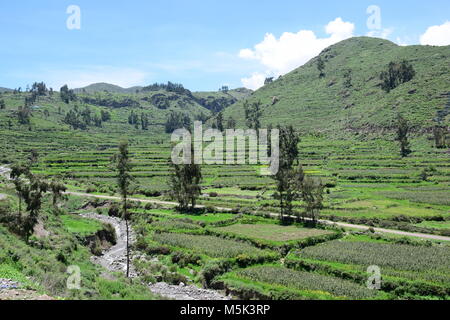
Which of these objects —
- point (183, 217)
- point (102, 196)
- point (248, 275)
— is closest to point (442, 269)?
point (248, 275)

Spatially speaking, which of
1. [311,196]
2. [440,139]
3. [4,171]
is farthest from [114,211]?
[440,139]

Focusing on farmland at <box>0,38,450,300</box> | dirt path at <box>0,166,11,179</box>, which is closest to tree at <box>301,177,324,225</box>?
farmland at <box>0,38,450,300</box>

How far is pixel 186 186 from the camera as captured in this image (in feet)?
274

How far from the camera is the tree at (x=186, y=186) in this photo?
83.2 metres

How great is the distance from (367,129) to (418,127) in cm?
2470

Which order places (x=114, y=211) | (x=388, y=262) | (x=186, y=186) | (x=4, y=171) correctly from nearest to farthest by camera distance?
1. (x=388, y=262)
2. (x=186, y=186)
3. (x=114, y=211)
4. (x=4, y=171)

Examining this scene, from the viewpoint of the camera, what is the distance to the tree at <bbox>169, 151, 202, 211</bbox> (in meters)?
83.2

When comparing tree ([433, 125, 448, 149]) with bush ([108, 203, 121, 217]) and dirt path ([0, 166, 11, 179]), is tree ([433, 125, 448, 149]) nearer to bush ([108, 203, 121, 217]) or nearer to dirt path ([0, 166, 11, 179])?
bush ([108, 203, 121, 217])

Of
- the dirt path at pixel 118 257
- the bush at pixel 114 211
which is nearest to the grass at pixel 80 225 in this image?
the dirt path at pixel 118 257

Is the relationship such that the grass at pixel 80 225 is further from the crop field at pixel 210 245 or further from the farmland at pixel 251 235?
the crop field at pixel 210 245

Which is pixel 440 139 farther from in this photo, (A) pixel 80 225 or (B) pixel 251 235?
(A) pixel 80 225

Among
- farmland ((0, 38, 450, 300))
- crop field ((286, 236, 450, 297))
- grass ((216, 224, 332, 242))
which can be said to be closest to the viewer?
farmland ((0, 38, 450, 300))

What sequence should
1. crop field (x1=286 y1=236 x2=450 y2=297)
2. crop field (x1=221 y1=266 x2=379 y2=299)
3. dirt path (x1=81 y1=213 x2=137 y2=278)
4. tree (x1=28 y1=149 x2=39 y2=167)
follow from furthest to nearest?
tree (x1=28 y1=149 x2=39 y2=167), dirt path (x1=81 y1=213 x2=137 y2=278), crop field (x1=286 y1=236 x2=450 y2=297), crop field (x1=221 y1=266 x2=379 y2=299)

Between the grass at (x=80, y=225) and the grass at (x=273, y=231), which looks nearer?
the grass at (x=273, y=231)
